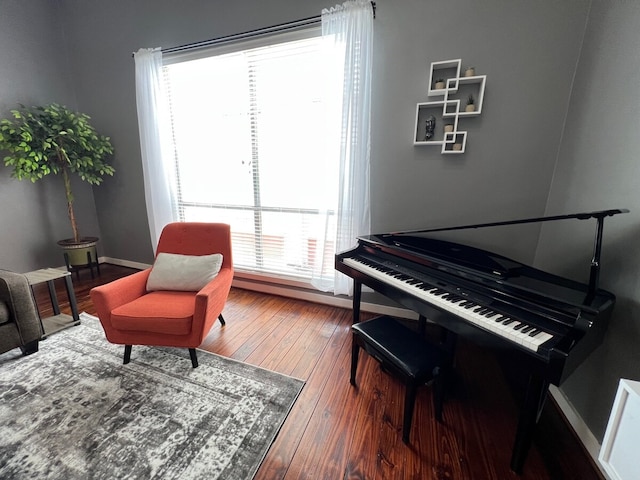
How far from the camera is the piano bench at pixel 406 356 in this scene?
117 centimetres

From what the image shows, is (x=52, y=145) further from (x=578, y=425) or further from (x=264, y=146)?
(x=578, y=425)

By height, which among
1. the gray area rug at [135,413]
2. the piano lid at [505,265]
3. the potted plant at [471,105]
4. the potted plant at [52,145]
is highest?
the potted plant at [471,105]

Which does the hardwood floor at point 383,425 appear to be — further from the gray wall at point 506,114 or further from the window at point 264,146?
the window at point 264,146

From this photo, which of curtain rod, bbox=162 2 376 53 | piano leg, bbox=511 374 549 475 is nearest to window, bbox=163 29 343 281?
curtain rod, bbox=162 2 376 53

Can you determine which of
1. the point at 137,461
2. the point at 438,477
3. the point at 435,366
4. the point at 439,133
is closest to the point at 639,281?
the point at 435,366

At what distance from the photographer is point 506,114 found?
1776 mm

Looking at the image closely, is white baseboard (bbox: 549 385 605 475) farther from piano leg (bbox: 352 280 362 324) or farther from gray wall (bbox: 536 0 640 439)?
piano leg (bbox: 352 280 362 324)

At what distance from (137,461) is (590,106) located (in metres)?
2.97

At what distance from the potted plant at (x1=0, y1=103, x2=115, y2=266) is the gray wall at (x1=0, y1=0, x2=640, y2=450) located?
2.30 feet

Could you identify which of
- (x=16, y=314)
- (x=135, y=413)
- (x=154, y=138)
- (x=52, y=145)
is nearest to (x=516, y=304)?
(x=135, y=413)

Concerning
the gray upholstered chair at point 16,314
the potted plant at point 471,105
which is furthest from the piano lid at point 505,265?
the gray upholstered chair at point 16,314

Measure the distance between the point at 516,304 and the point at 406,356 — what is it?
1.79ft

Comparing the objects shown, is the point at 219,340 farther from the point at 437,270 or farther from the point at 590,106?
the point at 590,106

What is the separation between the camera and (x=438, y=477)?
1111 mm
